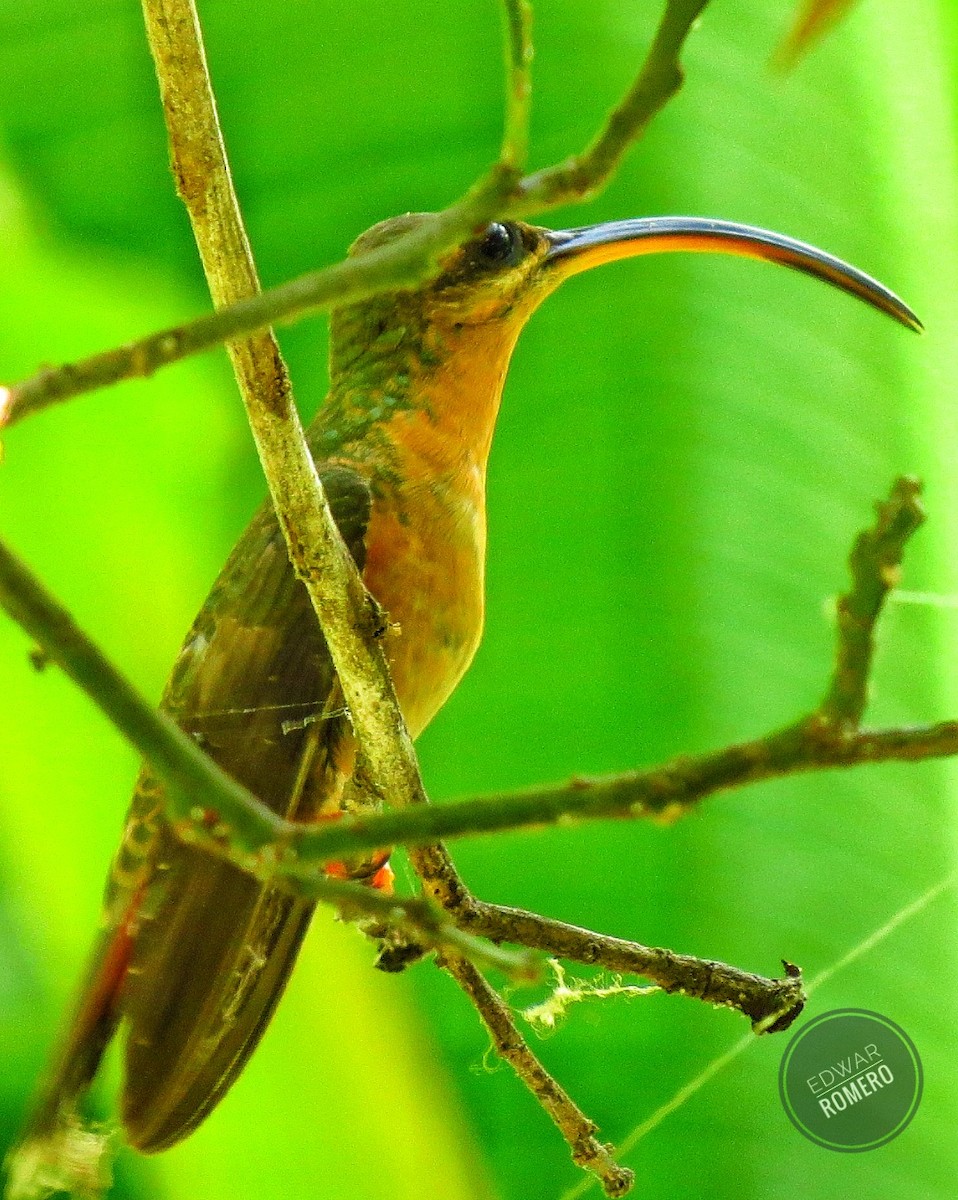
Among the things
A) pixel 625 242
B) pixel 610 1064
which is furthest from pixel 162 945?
pixel 625 242

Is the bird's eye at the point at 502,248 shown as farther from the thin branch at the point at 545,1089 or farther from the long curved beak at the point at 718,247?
the thin branch at the point at 545,1089

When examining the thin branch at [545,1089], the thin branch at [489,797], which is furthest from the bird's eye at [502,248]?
the thin branch at [489,797]

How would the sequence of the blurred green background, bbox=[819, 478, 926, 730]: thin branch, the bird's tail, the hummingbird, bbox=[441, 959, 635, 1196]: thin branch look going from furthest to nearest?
the blurred green background, the hummingbird, bbox=[441, 959, 635, 1196]: thin branch, the bird's tail, bbox=[819, 478, 926, 730]: thin branch

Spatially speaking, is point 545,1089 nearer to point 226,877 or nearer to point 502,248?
point 226,877

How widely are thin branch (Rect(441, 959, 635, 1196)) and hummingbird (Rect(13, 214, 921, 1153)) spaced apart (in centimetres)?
21

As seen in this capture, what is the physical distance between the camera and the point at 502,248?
1.63m

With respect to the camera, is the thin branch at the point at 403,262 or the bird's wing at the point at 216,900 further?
the bird's wing at the point at 216,900

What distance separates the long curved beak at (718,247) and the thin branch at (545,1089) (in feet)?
2.55

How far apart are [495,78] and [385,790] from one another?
113 cm

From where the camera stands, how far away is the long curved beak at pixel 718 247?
4.67 feet

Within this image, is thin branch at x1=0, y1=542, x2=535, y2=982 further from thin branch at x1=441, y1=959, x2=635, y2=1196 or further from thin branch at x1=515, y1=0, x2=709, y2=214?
thin branch at x1=441, y1=959, x2=635, y2=1196

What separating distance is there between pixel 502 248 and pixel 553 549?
42 cm

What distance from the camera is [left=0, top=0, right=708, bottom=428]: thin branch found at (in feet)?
1.83

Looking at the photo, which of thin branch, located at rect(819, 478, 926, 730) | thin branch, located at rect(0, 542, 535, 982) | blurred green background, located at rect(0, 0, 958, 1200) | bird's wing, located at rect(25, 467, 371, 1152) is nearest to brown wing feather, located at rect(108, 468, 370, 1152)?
bird's wing, located at rect(25, 467, 371, 1152)
